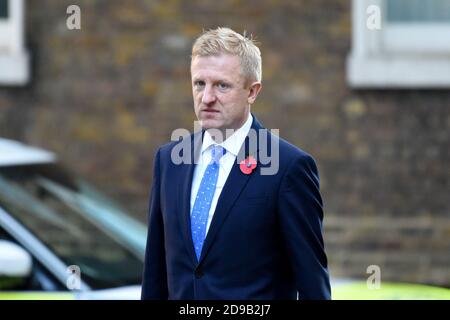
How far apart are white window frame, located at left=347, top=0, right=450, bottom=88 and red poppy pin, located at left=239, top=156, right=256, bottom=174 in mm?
5829

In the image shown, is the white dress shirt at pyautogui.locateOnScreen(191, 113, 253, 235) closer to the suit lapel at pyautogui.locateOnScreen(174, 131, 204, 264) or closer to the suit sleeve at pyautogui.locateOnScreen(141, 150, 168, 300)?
the suit lapel at pyautogui.locateOnScreen(174, 131, 204, 264)

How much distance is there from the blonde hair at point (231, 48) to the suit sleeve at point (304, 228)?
318 millimetres

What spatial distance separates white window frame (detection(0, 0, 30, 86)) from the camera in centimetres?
934

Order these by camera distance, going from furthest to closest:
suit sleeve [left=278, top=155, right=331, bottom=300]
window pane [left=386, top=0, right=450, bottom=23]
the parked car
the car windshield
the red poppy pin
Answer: window pane [left=386, top=0, right=450, bottom=23] → the car windshield → the parked car → the red poppy pin → suit sleeve [left=278, top=155, right=331, bottom=300]

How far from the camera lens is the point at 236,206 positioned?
138 inches

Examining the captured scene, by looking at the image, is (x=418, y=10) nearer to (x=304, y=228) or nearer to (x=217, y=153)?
(x=217, y=153)

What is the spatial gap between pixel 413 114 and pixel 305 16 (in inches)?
46.7

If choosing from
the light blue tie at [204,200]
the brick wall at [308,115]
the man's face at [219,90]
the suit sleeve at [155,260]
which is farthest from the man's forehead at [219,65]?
the brick wall at [308,115]

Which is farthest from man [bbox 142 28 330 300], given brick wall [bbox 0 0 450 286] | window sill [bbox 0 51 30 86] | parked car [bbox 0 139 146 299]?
window sill [bbox 0 51 30 86]

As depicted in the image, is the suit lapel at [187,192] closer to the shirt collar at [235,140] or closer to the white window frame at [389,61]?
the shirt collar at [235,140]

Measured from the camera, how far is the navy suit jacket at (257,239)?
3445mm

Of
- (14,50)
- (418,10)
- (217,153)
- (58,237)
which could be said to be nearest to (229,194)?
(217,153)
